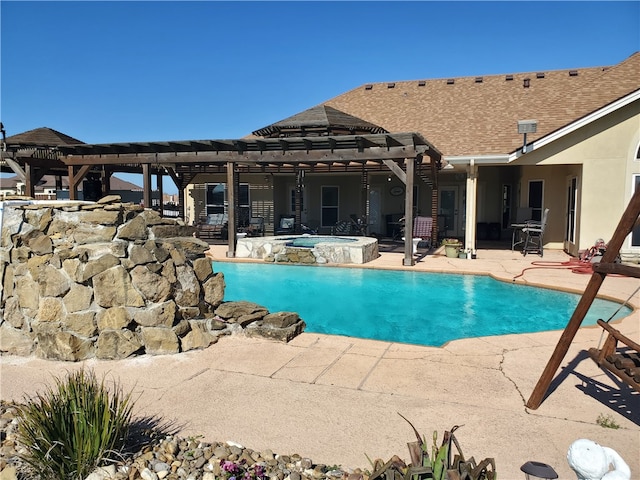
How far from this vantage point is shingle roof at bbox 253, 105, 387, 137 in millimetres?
13859

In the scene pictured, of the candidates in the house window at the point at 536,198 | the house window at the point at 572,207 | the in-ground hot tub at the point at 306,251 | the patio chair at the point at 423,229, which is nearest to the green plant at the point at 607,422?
the in-ground hot tub at the point at 306,251

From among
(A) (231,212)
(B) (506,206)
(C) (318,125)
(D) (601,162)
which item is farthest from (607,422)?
(B) (506,206)

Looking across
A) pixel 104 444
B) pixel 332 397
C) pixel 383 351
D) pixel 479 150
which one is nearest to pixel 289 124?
pixel 479 150

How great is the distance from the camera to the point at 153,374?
4.34 m

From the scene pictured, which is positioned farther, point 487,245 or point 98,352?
point 487,245

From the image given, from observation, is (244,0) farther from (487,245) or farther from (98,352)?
(487,245)

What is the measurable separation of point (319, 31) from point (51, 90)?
29.1ft

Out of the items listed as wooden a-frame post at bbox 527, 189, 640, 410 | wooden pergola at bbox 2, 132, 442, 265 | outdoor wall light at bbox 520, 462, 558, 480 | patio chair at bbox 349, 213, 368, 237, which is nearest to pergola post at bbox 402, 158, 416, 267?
wooden pergola at bbox 2, 132, 442, 265

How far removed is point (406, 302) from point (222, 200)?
1338 centimetres

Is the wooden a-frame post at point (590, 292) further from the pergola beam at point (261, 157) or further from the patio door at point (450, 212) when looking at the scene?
the patio door at point (450, 212)

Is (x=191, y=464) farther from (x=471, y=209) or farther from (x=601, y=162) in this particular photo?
(x=601, y=162)

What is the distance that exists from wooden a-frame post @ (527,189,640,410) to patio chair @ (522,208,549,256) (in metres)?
9.86

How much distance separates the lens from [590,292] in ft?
10.4

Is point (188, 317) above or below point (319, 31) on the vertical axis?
below
